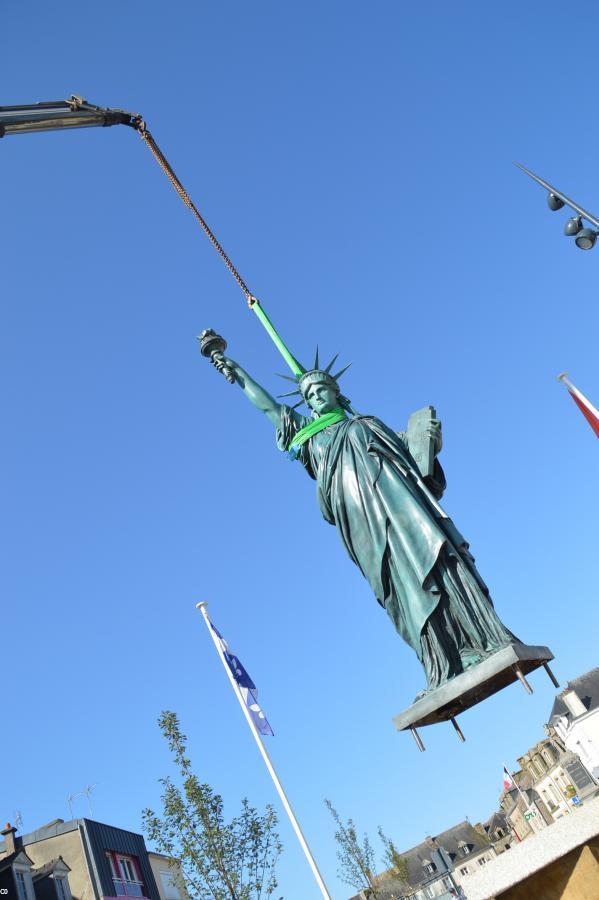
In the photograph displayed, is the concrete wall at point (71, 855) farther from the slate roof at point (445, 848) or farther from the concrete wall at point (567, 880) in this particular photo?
the slate roof at point (445, 848)

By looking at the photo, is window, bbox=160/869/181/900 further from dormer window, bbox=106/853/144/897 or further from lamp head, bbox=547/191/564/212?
lamp head, bbox=547/191/564/212

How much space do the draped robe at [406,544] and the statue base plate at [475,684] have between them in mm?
187

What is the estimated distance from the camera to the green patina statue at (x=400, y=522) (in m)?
6.05

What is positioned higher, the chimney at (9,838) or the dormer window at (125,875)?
the chimney at (9,838)

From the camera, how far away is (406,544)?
6.39 meters

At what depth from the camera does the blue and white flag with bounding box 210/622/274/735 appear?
16984 mm

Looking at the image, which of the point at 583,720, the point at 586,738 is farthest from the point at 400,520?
the point at 586,738

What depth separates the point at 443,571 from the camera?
6230 millimetres

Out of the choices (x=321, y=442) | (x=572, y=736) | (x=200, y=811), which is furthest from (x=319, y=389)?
(x=572, y=736)

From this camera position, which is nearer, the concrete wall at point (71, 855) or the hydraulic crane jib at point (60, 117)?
the hydraulic crane jib at point (60, 117)

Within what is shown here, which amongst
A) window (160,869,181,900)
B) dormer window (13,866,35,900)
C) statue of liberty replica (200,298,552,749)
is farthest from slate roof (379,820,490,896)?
statue of liberty replica (200,298,552,749)

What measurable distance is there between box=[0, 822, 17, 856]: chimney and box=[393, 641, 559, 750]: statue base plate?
2923 cm

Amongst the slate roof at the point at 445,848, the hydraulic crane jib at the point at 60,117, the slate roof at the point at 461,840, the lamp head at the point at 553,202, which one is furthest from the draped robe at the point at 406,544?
the slate roof at the point at 461,840

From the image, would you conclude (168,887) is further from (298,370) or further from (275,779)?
(298,370)
